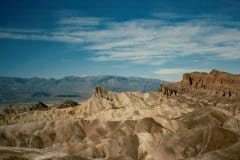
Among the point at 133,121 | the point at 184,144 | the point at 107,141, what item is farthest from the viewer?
the point at 133,121

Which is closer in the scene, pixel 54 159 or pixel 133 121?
pixel 54 159

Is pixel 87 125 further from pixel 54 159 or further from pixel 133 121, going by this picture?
pixel 54 159

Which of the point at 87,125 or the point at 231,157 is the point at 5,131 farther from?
the point at 231,157

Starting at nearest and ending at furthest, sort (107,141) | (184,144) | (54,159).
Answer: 1. (54,159)
2. (184,144)
3. (107,141)

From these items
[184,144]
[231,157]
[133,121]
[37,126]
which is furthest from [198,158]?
[37,126]

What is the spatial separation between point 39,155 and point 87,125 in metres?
69.9

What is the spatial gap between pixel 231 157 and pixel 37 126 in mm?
101881

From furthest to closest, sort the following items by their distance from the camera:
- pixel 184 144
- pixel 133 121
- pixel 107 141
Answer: pixel 133 121 → pixel 107 141 → pixel 184 144

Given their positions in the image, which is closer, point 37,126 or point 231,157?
point 231,157

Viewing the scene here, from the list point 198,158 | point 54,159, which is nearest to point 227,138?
point 198,158

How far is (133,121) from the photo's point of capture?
627 ft

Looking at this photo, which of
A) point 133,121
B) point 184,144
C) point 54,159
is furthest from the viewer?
point 133,121

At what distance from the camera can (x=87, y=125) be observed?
652 feet

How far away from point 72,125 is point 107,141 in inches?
1621
